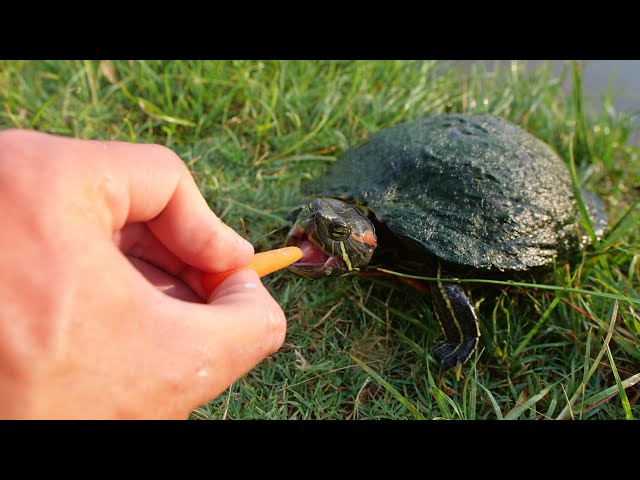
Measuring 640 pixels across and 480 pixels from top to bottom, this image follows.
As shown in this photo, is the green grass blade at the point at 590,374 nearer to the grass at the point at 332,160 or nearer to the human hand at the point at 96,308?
the grass at the point at 332,160

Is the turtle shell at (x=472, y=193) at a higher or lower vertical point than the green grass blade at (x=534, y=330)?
higher

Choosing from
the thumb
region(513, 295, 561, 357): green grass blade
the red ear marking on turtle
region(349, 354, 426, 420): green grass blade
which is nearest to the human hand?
the thumb

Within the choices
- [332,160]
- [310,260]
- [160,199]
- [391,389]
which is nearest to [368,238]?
[310,260]

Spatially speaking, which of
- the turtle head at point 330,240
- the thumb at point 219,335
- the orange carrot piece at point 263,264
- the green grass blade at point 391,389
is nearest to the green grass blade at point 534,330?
the green grass blade at point 391,389

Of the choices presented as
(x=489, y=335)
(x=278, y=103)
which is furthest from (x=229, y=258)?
(x=278, y=103)

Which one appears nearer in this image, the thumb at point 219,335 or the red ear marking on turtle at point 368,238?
the thumb at point 219,335

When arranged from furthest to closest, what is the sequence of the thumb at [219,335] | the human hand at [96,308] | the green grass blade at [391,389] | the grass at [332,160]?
the grass at [332,160] → the green grass blade at [391,389] → the thumb at [219,335] → the human hand at [96,308]

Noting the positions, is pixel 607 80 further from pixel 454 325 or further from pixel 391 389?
pixel 391 389
